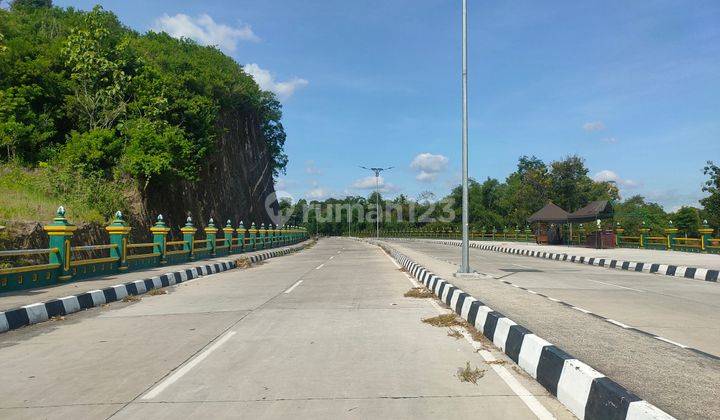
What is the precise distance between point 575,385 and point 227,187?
47496 millimetres

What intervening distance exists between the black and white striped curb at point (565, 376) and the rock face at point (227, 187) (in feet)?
72.4

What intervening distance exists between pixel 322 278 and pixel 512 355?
11.0 m

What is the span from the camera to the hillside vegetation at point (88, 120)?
71.4 ft

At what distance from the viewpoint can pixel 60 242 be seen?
13.3 meters

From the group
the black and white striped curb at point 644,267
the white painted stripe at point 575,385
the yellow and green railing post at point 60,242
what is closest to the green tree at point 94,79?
the yellow and green railing post at point 60,242

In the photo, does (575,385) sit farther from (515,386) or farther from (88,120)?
(88,120)

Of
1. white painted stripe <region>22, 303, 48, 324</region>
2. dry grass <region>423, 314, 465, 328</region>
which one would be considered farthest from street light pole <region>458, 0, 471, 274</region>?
white painted stripe <region>22, 303, 48, 324</region>

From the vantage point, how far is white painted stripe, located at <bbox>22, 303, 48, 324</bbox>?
30.0 ft

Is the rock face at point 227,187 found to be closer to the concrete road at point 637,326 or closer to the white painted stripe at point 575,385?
the concrete road at point 637,326

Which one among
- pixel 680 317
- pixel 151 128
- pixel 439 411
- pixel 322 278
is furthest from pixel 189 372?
pixel 151 128

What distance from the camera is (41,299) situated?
33.8 ft

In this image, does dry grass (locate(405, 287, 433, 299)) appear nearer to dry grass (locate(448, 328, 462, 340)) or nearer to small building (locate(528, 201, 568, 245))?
dry grass (locate(448, 328, 462, 340))

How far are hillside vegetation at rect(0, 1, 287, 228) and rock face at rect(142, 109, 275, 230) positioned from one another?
1.63 m

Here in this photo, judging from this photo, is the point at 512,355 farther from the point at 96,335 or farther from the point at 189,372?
the point at 96,335
